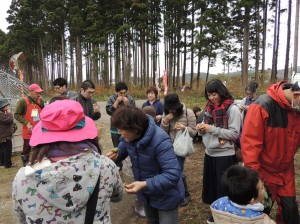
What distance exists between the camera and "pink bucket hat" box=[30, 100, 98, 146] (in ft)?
4.25

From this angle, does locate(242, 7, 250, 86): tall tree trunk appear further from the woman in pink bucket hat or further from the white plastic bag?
the woman in pink bucket hat

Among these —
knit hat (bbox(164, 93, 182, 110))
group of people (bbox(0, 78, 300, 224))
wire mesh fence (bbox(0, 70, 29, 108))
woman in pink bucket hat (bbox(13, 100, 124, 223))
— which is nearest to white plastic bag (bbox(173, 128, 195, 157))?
group of people (bbox(0, 78, 300, 224))

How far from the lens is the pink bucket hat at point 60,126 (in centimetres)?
129

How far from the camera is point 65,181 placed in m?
1.24

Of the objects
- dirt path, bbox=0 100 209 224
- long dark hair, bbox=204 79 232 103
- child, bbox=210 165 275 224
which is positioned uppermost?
long dark hair, bbox=204 79 232 103

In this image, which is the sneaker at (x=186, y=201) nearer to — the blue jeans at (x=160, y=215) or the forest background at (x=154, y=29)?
the blue jeans at (x=160, y=215)

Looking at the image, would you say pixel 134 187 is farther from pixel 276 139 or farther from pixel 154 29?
pixel 154 29

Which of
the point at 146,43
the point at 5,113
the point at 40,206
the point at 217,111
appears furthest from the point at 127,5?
the point at 40,206

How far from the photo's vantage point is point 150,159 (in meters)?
2.04

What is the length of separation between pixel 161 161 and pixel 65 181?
0.85 m

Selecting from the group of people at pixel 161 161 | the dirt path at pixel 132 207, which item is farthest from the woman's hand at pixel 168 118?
the dirt path at pixel 132 207

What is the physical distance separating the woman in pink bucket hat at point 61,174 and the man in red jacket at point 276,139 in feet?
4.69

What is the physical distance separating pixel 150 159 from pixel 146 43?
2720 cm

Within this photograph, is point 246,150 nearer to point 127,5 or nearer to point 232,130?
point 232,130
